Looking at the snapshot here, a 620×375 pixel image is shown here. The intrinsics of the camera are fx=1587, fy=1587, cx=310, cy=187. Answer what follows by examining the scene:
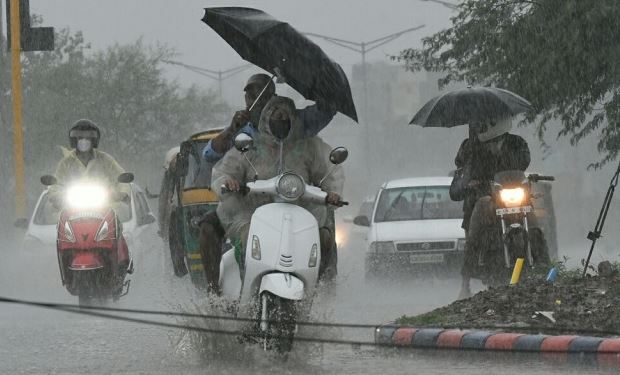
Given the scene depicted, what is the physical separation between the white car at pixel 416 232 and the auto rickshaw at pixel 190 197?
2.65 m

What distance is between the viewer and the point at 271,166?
9.40 m

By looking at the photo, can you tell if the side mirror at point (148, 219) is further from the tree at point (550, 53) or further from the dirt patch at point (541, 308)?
the dirt patch at point (541, 308)

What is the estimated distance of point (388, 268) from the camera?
1905 centimetres

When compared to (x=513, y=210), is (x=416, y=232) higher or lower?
lower

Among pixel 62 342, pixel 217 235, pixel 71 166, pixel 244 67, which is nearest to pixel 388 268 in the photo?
pixel 71 166

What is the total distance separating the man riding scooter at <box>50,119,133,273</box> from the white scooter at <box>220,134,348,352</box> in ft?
20.3

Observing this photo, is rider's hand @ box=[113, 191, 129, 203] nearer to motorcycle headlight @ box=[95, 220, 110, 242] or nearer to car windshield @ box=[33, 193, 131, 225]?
motorcycle headlight @ box=[95, 220, 110, 242]

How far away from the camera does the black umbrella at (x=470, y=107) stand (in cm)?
1472

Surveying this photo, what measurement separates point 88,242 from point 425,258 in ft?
18.6

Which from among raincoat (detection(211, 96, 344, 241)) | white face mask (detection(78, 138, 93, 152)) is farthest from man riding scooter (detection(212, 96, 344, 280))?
white face mask (detection(78, 138, 93, 152))

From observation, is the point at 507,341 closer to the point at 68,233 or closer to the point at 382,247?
the point at 68,233

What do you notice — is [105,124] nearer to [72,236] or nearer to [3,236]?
[3,236]

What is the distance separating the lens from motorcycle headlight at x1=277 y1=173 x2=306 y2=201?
8.87m

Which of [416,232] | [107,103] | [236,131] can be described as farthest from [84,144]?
[107,103]
